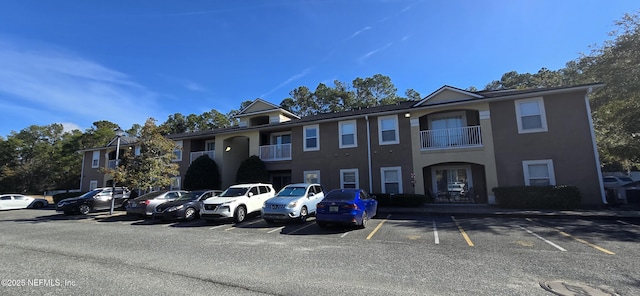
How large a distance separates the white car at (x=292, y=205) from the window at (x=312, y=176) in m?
5.95

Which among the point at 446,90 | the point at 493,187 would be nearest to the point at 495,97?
the point at 446,90

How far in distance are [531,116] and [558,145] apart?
187 cm

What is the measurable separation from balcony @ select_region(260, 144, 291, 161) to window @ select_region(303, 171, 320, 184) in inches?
75.7

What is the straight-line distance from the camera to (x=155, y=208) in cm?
1398

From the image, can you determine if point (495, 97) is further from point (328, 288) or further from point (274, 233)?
point (328, 288)

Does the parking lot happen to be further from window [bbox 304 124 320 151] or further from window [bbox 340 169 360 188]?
window [bbox 304 124 320 151]

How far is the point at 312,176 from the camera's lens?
19.4 m

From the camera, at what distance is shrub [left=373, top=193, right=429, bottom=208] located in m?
15.4

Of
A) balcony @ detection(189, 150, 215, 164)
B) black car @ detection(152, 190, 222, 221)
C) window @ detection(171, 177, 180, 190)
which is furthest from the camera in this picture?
window @ detection(171, 177, 180, 190)

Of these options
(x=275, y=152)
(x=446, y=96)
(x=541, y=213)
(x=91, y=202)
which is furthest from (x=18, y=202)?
(x=541, y=213)

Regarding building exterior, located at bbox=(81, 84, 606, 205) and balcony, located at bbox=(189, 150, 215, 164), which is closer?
building exterior, located at bbox=(81, 84, 606, 205)

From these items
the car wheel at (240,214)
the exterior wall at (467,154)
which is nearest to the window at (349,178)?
the exterior wall at (467,154)

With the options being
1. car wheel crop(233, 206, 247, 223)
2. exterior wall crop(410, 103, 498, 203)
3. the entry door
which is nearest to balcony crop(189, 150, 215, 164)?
car wheel crop(233, 206, 247, 223)

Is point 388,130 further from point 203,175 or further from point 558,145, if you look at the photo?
point 203,175
